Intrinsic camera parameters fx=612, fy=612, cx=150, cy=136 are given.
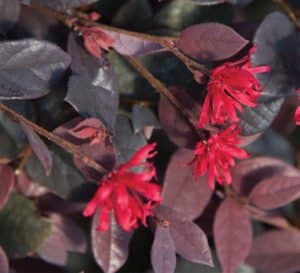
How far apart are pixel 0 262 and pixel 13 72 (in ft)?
0.79

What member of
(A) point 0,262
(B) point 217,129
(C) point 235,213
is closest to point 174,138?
(B) point 217,129

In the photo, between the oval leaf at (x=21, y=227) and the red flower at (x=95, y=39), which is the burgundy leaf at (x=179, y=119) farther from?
the oval leaf at (x=21, y=227)

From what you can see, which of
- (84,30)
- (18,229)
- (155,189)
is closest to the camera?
(155,189)

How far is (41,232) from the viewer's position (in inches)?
33.8

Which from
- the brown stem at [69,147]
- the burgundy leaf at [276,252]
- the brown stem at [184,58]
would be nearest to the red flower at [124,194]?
the brown stem at [69,147]

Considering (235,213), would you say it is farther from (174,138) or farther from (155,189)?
(155,189)

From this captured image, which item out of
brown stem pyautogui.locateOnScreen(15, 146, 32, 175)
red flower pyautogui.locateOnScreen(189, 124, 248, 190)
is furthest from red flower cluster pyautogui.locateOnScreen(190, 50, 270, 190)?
brown stem pyautogui.locateOnScreen(15, 146, 32, 175)

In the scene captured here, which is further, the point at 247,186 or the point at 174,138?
the point at 247,186

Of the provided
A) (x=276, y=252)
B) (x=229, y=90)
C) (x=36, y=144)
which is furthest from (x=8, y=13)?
(x=276, y=252)

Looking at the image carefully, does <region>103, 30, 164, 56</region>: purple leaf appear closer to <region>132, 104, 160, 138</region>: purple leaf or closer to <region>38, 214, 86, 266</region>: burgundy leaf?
<region>132, 104, 160, 138</region>: purple leaf

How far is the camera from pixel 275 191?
0.90 m

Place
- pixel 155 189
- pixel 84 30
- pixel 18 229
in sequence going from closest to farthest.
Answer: pixel 155 189, pixel 84 30, pixel 18 229

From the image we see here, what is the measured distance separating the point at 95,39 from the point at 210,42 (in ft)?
0.47

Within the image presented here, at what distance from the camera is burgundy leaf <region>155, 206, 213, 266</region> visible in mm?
767
